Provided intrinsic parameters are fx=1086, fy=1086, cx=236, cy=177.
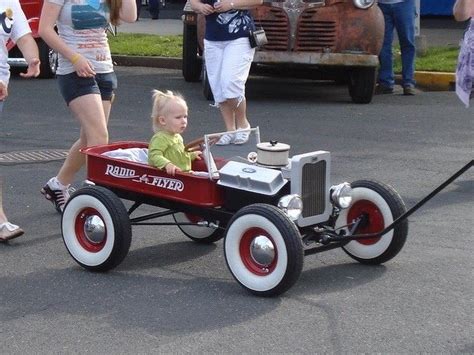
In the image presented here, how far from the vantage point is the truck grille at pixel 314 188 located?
17.5 feet

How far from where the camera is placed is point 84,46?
255 inches

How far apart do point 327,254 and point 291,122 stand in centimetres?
469

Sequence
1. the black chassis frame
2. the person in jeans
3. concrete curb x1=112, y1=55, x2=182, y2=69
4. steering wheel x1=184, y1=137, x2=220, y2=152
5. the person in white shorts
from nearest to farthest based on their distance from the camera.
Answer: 1. the black chassis frame
2. steering wheel x1=184, y1=137, x2=220, y2=152
3. the person in jeans
4. the person in white shorts
5. concrete curb x1=112, y1=55, x2=182, y2=69

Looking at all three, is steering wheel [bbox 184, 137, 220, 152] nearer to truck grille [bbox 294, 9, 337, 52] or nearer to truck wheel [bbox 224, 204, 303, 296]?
truck wheel [bbox 224, 204, 303, 296]

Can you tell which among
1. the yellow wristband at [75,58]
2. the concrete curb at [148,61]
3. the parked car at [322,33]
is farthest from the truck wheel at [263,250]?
the concrete curb at [148,61]

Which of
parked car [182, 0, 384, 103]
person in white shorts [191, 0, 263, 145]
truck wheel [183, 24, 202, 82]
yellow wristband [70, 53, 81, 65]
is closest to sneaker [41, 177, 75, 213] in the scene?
yellow wristband [70, 53, 81, 65]

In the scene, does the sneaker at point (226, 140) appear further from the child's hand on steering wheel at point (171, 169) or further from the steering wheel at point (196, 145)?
the child's hand on steering wheel at point (171, 169)

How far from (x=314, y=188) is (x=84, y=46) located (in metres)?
1.88

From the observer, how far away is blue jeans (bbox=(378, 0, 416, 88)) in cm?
1250

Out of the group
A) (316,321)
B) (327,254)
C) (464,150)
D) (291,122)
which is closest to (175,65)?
(291,122)

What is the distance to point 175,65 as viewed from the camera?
1559 centimetres

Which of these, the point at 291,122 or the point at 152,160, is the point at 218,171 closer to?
the point at 152,160

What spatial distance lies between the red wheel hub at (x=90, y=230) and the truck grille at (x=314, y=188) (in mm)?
1066

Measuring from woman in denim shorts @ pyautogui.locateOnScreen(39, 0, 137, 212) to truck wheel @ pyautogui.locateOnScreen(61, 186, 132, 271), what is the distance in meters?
0.85
